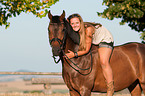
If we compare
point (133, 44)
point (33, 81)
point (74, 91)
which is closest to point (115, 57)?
point (133, 44)

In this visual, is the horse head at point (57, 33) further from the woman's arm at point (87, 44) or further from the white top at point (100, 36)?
the white top at point (100, 36)

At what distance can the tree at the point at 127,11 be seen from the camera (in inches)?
651

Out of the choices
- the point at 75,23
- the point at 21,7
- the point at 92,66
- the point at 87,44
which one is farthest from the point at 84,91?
the point at 21,7

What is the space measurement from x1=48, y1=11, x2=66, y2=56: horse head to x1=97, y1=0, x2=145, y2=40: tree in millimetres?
12284

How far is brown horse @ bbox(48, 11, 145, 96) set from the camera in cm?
508

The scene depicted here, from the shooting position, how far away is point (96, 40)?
6.05 m

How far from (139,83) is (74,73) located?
2372 millimetres

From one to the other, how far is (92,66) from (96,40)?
656 millimetres

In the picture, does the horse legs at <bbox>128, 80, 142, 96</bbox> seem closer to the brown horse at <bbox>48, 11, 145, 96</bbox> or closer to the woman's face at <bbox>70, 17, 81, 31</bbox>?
the brown horse at <bbox>48, 11, 145, 96</bbox>

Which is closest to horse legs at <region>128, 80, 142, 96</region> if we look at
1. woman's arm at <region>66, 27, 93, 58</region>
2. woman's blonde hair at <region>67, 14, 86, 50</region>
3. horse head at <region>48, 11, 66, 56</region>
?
woman's arm at <region>66, 27, 93, 58</region>

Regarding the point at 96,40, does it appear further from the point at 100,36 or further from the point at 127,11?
the point at 127,11

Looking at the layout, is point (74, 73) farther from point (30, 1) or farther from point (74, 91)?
point (30, 1)

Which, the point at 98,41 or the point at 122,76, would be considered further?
the point at 122,76

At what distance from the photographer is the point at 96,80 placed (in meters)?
6.02
